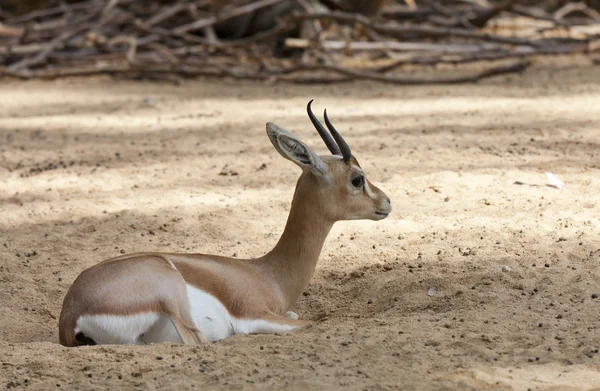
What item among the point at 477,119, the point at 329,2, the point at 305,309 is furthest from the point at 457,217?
the point at 329,2

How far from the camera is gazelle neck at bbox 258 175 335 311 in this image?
4531mm

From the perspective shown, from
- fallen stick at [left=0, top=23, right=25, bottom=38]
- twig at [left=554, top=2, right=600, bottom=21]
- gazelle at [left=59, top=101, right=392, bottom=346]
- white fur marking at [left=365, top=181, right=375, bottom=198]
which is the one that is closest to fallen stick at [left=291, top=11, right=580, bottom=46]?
twig at [left=554, top=2, right=600, bottom=21]

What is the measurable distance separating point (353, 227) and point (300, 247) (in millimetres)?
1211

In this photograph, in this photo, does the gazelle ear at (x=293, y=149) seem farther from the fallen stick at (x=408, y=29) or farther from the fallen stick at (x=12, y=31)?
the fallen stick at (x=12, y=31)

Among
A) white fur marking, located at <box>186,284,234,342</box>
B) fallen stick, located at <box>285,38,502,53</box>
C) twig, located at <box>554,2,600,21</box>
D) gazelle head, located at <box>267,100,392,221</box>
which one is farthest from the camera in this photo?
twig, located at <box>554,2,600,21</box>

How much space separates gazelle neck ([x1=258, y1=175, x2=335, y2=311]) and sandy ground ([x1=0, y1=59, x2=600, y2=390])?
24 cm

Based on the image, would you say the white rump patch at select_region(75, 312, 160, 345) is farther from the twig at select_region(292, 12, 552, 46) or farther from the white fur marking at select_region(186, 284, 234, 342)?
the twig at select_region(292, 12, 552, 46)

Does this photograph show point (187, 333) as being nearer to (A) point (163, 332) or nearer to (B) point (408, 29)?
(A) point (163, 332)

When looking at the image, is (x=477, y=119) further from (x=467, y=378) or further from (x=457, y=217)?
(x=467, y=378)

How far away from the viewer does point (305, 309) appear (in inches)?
189

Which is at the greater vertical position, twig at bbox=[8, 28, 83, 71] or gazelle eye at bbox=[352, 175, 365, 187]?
gazelle eye at bbox=[352, 175, 365, 187]

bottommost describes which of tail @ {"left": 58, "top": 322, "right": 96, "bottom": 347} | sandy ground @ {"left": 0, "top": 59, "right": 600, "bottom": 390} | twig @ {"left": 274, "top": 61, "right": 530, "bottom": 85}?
twig @ {"left": 274, "top": 61, "right": 530, "bottom": 85}

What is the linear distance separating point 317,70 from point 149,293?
796 cm

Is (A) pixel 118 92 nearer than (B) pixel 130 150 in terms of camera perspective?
No
